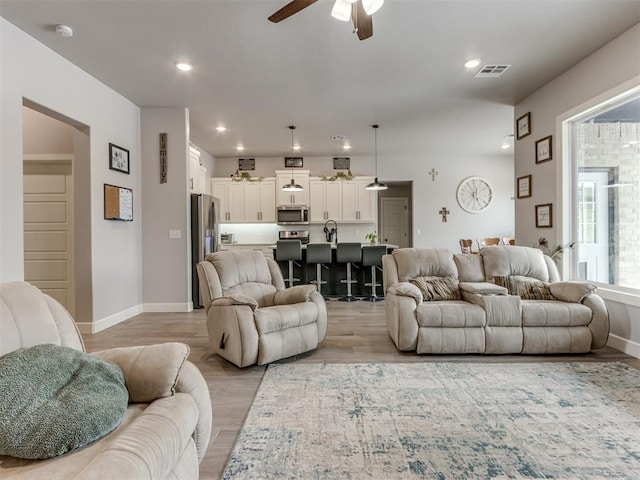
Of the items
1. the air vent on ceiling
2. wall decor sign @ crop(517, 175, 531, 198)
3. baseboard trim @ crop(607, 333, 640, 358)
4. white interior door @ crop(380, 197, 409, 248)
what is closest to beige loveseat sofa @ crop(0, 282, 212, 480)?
baseboard trim @ crop(607, 333, 640, 358)

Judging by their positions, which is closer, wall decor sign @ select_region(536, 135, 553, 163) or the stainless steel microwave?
wall decor sign @ select_region(536, 135, 553, 163)

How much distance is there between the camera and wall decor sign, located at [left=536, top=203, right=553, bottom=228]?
4.04 m

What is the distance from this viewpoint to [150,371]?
134 cm

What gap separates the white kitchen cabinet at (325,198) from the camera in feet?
24.6

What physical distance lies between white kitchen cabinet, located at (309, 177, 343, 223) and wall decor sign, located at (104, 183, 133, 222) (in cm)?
384

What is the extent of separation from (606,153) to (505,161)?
465 cm

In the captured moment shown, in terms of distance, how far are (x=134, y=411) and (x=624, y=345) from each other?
3.93 metres

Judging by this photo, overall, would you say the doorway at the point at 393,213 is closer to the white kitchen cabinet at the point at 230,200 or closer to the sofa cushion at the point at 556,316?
the white kitchen cabinet at the point at 230,200

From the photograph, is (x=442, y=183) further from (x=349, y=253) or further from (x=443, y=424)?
(x=443, y=424)

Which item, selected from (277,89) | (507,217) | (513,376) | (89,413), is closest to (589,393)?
(513,376)

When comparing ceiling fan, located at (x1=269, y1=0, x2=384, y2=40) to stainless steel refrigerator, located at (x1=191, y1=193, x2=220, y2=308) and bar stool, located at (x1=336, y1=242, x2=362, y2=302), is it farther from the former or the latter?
bar stool, located at (x1=336, y1=242, x2=362, y2=302)

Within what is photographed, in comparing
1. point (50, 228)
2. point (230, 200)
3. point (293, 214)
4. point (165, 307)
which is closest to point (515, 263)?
point (165, 307)

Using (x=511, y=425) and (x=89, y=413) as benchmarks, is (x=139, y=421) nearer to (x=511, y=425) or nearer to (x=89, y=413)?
(x=89, y=413)

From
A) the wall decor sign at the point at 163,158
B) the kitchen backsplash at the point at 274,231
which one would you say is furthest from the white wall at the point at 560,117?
the wall decor sign at the point at 163,158
